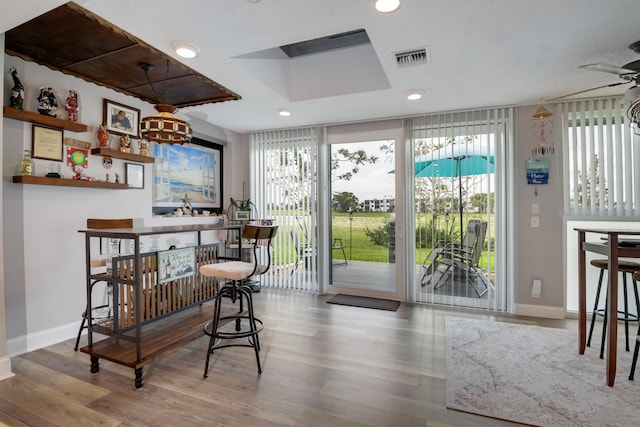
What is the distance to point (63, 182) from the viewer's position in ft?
9.06

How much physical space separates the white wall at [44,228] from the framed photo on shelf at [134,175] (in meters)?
0.14

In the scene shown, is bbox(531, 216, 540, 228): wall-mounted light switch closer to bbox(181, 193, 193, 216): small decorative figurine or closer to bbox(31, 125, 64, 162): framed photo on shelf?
bbox(181, 193, 193, 216): small decorative figurine

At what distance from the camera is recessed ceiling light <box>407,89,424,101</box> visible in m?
3.27

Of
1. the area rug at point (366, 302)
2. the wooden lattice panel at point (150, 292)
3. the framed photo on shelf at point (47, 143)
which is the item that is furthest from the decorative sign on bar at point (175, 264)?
the area rug at point (366, 302)

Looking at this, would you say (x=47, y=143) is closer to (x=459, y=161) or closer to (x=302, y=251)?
(x=302, y=251)

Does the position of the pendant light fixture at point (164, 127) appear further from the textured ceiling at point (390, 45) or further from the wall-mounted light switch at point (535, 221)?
the wall-mounted light switch at point (535, 221)

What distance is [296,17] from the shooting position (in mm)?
2027

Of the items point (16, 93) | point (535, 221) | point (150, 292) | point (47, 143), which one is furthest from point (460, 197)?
point (16, 93)

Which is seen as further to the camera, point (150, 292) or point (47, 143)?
point (47, 143)

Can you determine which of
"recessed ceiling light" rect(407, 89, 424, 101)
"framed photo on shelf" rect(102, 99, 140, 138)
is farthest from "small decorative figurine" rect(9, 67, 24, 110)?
"recessed ceiling light" rect(407, 89, 424, 101)

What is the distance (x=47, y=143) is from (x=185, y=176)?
5.92 ft

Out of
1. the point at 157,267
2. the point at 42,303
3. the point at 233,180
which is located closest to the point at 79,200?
the point at 42,303

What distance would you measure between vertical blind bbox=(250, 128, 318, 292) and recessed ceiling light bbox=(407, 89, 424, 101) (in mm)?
1673

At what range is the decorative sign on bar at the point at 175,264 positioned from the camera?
251cm
